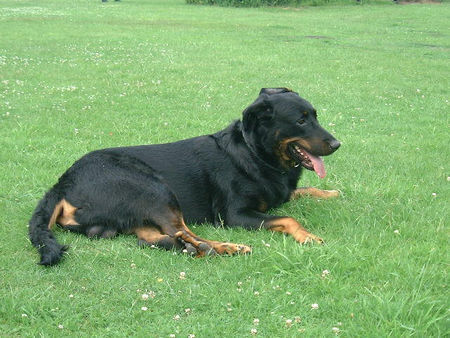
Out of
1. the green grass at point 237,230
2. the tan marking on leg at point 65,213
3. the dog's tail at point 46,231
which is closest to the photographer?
the green grass at point 237,230

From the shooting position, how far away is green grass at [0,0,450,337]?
3.65m

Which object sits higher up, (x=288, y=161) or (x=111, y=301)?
(x=288, y=161)

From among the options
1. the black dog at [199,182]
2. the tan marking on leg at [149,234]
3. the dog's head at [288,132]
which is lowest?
the tan marking on leg at [149,234]

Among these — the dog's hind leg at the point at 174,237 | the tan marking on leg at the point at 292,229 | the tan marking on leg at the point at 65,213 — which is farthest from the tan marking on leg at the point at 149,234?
the tan marking on leg at the point at 292,229

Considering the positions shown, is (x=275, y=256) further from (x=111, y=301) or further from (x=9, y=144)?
(x=9, y=144)

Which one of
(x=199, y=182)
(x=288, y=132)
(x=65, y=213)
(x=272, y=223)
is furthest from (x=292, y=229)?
(x=65, y=213)

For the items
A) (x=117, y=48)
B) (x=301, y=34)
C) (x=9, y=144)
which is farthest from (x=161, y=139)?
(x=301, y=34)

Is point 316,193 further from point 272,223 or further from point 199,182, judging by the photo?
point 199,182

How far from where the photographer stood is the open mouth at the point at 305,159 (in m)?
5.18

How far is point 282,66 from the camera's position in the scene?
14.9 meters

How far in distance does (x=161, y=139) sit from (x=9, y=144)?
2099 millimetres

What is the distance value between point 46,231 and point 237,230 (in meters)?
1.68

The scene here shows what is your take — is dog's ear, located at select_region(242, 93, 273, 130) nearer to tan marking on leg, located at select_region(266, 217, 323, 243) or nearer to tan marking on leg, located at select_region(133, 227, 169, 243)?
tan marking on leg, located at select_region(266, 217, 323, 243)

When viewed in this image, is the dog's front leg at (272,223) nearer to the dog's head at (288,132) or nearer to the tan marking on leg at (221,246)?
the tan marking on leg at (221,246)
